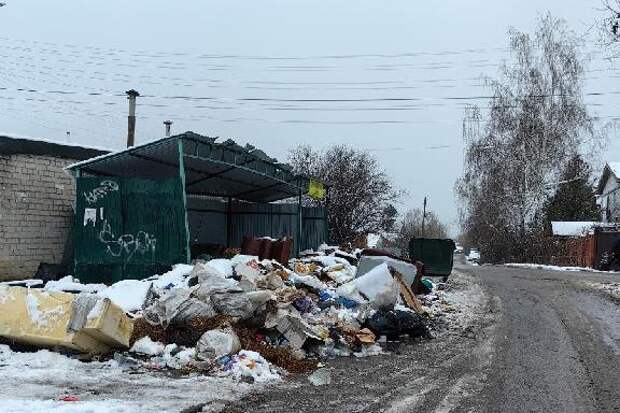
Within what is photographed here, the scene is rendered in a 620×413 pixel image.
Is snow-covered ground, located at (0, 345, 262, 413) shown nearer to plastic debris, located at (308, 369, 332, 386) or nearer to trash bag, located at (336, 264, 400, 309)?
plastic debris, located at (308, 369, 332, 386)

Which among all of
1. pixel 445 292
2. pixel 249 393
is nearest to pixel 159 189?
pixel 249 393

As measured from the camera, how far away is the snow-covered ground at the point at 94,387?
5574 mm

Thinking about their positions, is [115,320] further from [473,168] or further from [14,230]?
[473,168]

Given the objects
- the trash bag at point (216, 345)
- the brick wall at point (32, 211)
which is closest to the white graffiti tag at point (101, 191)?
the brick wall at point (32, 211)

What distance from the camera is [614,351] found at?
30.1 ft

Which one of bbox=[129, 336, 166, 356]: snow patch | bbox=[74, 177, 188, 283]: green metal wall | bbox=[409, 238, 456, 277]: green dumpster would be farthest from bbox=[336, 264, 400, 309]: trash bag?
bbox=[409, 238, 456, 277]: green dumpster

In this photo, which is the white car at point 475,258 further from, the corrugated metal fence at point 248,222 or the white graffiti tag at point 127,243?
the white graffiti tag at point 127,243

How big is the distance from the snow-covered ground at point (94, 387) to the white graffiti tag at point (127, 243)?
15.9 feet

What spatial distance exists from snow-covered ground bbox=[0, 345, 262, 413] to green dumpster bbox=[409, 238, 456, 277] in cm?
1249

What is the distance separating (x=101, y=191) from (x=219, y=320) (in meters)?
5.46

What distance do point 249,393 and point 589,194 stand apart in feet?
165

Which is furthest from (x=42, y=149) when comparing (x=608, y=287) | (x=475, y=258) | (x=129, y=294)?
(x=475, y=258)

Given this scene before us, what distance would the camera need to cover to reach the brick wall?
13.2 meters

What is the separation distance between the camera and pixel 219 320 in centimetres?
845
